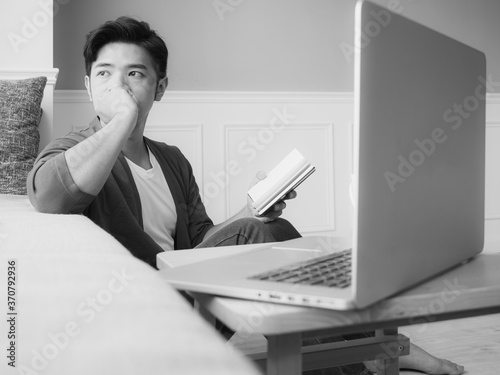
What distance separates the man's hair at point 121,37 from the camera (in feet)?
5.69

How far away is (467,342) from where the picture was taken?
207 centimetres

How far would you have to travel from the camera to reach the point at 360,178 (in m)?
0.57

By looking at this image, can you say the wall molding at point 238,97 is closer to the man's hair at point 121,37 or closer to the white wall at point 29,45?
the white wall at point 29,45

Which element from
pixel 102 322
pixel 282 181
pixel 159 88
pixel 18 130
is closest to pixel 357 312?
pixel 102 322

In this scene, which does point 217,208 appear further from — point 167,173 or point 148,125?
point 167,173

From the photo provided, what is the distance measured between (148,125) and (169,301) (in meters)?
2.51

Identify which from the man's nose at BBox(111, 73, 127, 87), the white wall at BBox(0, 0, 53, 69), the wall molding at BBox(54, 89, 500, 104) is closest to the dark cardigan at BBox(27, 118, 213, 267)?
the man's nose at BBox(111, 73, 127, 87)

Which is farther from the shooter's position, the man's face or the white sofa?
the man's face

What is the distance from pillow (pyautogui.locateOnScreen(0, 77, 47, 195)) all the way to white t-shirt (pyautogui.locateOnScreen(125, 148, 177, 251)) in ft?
1.14

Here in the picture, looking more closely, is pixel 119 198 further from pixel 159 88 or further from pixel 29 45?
pixel 29 45

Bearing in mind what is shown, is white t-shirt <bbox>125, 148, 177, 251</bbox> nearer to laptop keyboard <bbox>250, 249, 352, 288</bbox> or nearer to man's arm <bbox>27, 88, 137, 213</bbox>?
man's arm <bbox>27, 88, 137, 213</bbox>

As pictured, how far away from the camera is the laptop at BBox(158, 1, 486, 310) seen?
1.90 ft

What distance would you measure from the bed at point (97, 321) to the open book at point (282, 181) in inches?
28.7

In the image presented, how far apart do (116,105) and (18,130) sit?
494 millimetres
